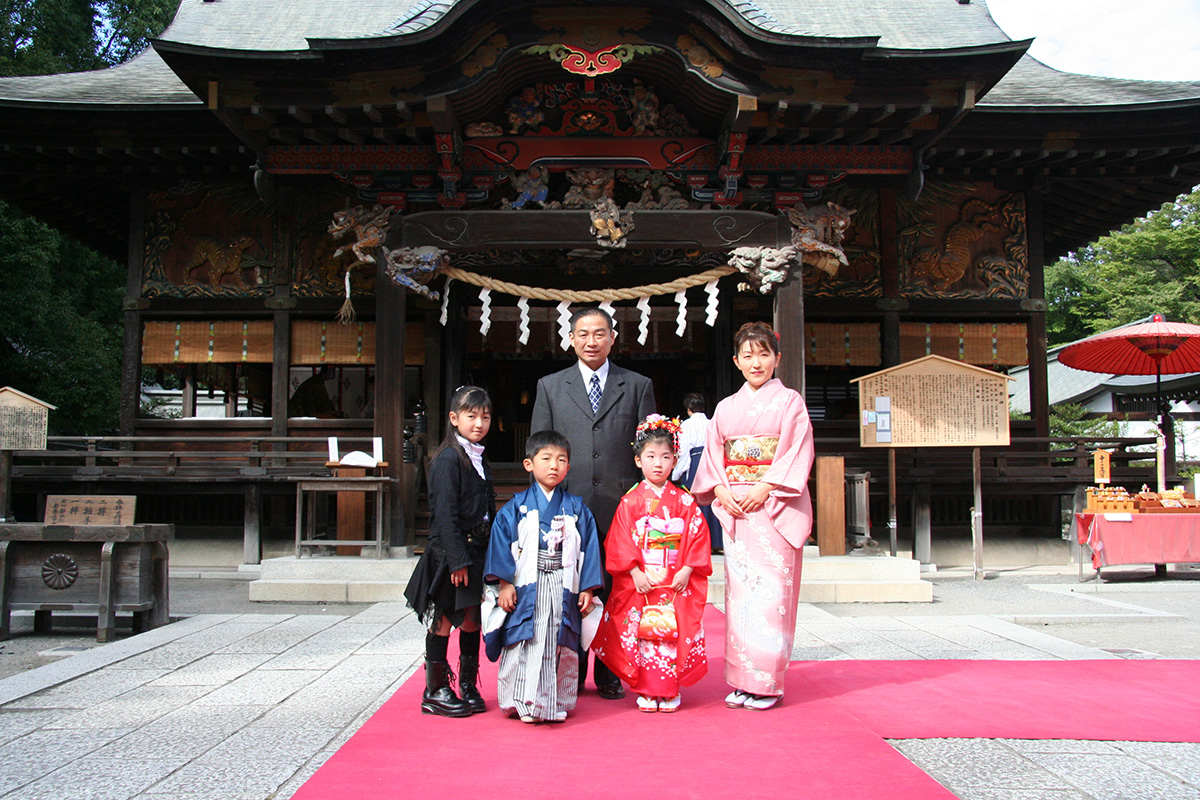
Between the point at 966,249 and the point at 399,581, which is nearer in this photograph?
the point at 399,581

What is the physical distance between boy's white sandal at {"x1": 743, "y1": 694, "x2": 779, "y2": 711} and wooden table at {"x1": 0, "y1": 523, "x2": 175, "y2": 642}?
430 cm

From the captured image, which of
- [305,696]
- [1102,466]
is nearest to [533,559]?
[305,696]

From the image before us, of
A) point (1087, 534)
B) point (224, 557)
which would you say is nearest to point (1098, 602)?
point (1087, 534)

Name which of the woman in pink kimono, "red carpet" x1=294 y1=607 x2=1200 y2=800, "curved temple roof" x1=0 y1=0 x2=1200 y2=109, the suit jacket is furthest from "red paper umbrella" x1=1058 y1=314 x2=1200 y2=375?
the suit jacket

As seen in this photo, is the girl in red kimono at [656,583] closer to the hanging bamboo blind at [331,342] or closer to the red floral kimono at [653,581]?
the red floral kimono at [653,581]

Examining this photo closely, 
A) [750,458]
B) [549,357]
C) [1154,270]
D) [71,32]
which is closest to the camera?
[750,458]

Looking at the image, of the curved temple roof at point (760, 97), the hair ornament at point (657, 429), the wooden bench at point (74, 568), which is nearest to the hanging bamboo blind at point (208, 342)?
the curved temple roof at point (760, 97)

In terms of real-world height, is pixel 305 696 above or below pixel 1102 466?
below

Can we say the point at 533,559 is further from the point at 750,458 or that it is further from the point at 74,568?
the point at 74,568

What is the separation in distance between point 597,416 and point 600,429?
0.21 feet

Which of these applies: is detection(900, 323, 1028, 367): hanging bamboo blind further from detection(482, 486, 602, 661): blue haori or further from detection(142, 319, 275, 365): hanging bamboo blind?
detection(142, 319, 275, 365): hanging bamboo blind

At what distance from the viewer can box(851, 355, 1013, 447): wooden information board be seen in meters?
8.37

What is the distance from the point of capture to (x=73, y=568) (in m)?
5.56

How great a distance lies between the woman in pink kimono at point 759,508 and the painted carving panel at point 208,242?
7626mm
